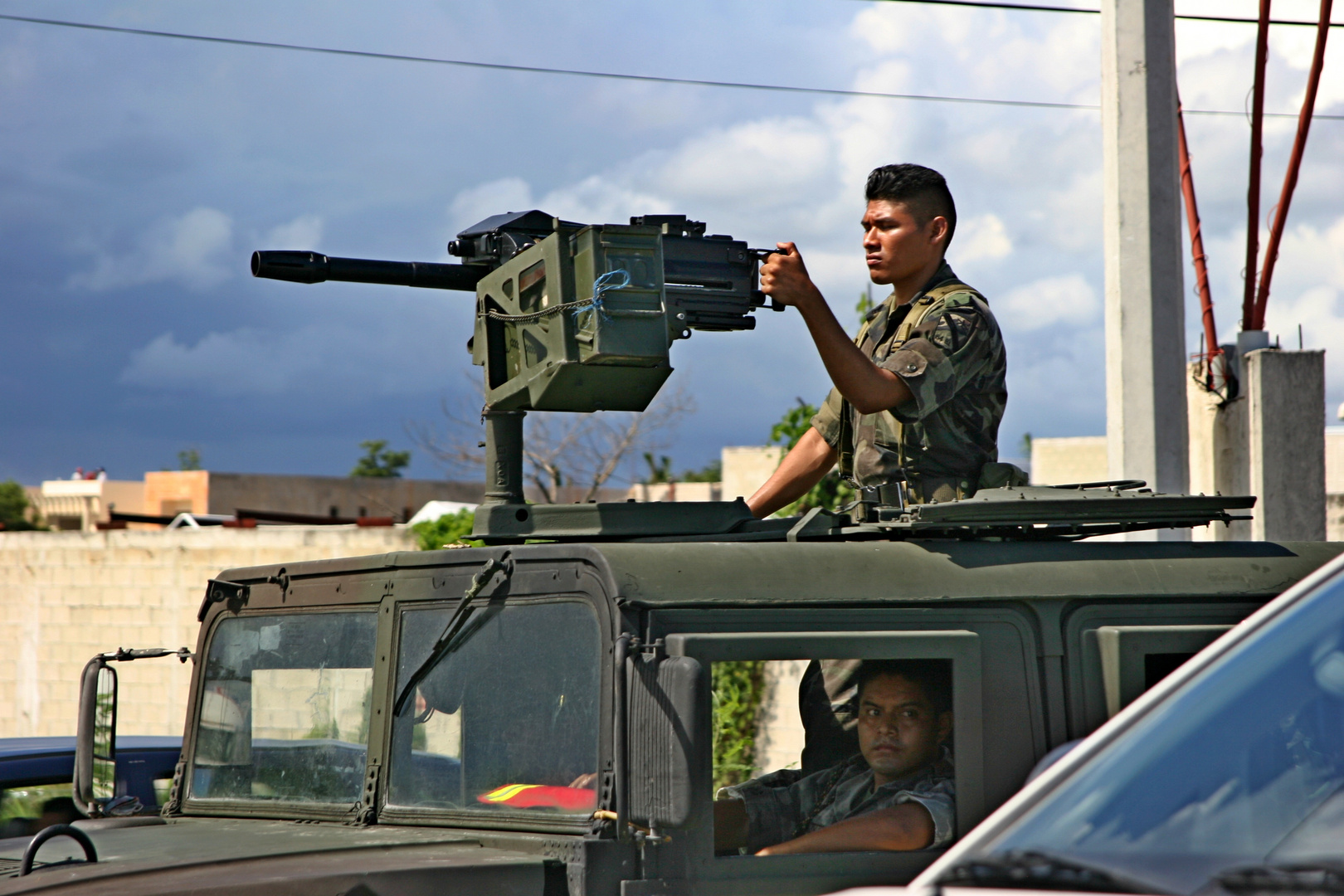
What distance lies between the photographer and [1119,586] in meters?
2.95

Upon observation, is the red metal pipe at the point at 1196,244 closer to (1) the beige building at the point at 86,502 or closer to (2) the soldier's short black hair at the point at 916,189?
(2) the soldier's short black hair at the point at 916,189

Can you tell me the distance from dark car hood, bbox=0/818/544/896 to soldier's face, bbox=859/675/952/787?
2.23 ft

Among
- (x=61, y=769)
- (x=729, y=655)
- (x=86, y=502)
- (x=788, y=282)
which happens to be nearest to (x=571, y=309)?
(x=788, y=282)

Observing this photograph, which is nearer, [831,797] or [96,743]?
[831,797]

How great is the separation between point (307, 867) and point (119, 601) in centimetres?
1302

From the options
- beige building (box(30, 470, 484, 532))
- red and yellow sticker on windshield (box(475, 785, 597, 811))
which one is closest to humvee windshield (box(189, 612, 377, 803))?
red and yellow sticker on windshield (box(475, 785, 597, 811))

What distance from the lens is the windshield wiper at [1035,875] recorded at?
1.56m

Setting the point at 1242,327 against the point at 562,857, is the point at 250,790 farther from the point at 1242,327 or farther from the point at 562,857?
the point at 1242,327

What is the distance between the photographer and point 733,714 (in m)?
3.21

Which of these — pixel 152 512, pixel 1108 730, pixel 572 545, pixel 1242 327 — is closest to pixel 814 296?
pixel 572 545

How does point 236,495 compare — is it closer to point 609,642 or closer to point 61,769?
point 61,769

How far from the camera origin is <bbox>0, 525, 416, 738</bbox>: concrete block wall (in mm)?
13898

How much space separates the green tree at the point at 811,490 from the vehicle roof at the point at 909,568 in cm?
766

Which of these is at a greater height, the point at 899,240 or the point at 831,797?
the point at 899,240
